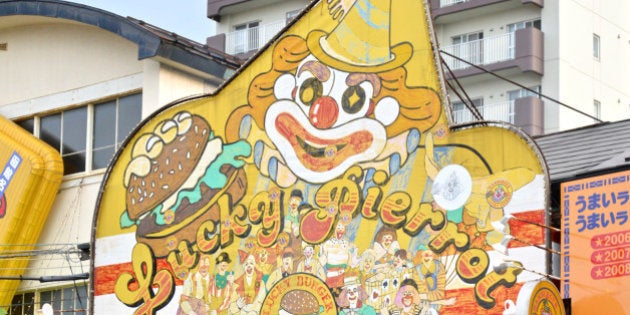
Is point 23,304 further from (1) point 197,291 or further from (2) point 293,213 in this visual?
(2) point 293,213

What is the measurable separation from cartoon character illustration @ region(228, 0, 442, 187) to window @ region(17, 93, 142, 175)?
582cm

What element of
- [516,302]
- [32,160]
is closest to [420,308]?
[516,302]

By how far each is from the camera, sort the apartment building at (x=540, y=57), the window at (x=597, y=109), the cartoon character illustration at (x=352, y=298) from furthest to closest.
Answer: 1. the window at (x=597, y=109)
2. the apartment building at (x=540, y=57)
3. the cartoon character illustration at (x=352, y=298)

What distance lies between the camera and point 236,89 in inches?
1188

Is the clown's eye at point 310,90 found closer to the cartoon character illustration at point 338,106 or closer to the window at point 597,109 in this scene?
the cartoon character illustration at point 338,106

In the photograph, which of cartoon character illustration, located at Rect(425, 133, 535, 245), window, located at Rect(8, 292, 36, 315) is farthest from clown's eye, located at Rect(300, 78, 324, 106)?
window, located at Rect(8, 292, 36, 315)

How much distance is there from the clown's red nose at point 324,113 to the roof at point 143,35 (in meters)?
6.34

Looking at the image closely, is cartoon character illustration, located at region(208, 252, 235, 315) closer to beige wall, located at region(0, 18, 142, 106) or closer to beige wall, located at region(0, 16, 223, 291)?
beige wall, located at region(0, 16, 223, 291)

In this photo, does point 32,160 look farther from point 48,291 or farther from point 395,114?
point 395,114

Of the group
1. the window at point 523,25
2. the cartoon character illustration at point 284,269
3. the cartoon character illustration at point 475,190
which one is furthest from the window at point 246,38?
the cartoon character illustration at point 475,190

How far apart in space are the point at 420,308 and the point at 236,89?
7.19m

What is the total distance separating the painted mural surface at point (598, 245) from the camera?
23266 mm

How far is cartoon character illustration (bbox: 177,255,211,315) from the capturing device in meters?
29.2

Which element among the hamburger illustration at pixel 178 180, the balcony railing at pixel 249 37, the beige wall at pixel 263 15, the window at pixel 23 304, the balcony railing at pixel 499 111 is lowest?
the window at pixel 23 304
